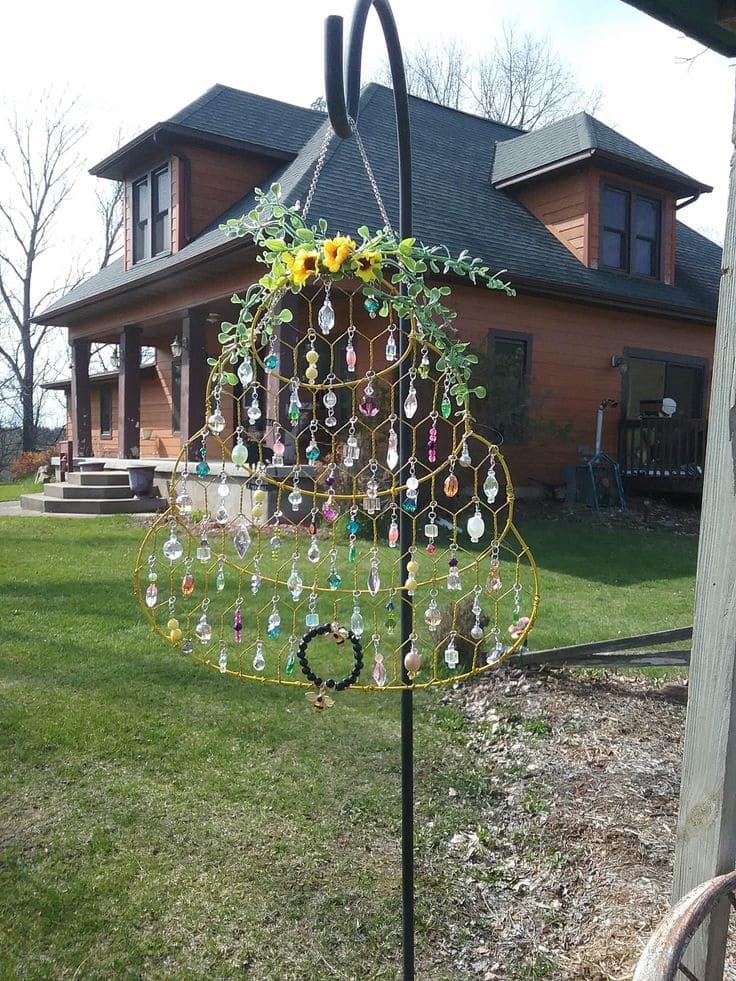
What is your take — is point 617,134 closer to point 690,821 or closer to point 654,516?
point 654,516

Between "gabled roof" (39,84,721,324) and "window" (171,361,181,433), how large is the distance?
81.5 inches

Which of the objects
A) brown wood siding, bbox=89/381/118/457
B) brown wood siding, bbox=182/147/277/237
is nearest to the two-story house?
brown wood siding, bbox=182/147/277/237

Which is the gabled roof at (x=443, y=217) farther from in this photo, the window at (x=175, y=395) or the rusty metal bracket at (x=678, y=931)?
the rusty metal bracket at (x=678, y=931)

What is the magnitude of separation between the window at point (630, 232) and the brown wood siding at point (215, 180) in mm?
5701

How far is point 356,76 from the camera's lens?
6.13ft

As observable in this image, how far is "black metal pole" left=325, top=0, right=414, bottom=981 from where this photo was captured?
1.80 metres

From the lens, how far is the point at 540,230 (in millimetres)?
13062

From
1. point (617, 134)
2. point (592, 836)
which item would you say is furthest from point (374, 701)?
point (617, 134)

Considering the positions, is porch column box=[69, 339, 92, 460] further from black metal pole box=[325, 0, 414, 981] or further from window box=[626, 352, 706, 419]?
black metal pole box=[325, 0, 414, 981]

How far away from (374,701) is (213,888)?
5.64 feet

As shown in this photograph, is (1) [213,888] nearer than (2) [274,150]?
Yes

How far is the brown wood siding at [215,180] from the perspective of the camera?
11977 mm

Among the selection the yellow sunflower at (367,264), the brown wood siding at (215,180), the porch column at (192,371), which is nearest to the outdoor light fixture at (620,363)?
the brown wood siding at (215,180)

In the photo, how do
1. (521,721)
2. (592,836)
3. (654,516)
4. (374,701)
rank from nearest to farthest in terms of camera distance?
(592,836)
(521,721)
(374,701)
(654,516)
